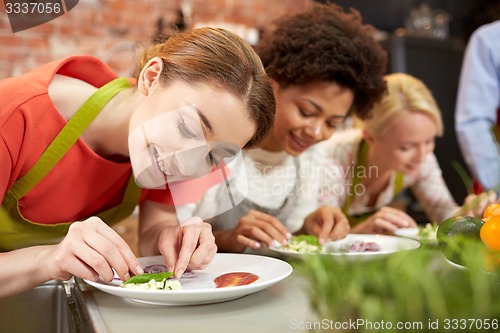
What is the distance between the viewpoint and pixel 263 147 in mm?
756

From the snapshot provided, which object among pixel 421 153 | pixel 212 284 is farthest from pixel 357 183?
pixel 212 284

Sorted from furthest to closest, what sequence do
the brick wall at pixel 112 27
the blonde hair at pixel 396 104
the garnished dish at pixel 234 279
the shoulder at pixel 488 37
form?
the shoulder at pixel 488 37 → the blonde hair at pixel 396 104 → the brick wall at pixel 112 27 → the garnished dish at pixel 234 279

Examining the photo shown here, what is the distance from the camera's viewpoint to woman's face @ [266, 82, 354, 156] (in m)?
0.88

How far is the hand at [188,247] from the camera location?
24.6 inches

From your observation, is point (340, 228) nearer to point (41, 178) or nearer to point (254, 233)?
point (254, 233)

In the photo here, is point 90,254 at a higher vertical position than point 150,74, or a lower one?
lower

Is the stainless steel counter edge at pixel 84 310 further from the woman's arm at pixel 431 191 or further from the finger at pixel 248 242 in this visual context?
the woman's arm at pixel 431 191

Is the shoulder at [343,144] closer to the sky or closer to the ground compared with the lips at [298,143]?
closer to the ground

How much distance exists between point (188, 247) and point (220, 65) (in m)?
0.21

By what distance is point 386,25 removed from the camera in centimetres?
283

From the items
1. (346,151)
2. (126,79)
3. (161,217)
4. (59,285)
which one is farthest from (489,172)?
(59,285)

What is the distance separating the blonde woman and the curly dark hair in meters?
0.10

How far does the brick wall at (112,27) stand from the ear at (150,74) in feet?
0.34

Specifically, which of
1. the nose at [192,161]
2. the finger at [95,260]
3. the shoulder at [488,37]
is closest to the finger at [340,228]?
the nose at [192,161]
